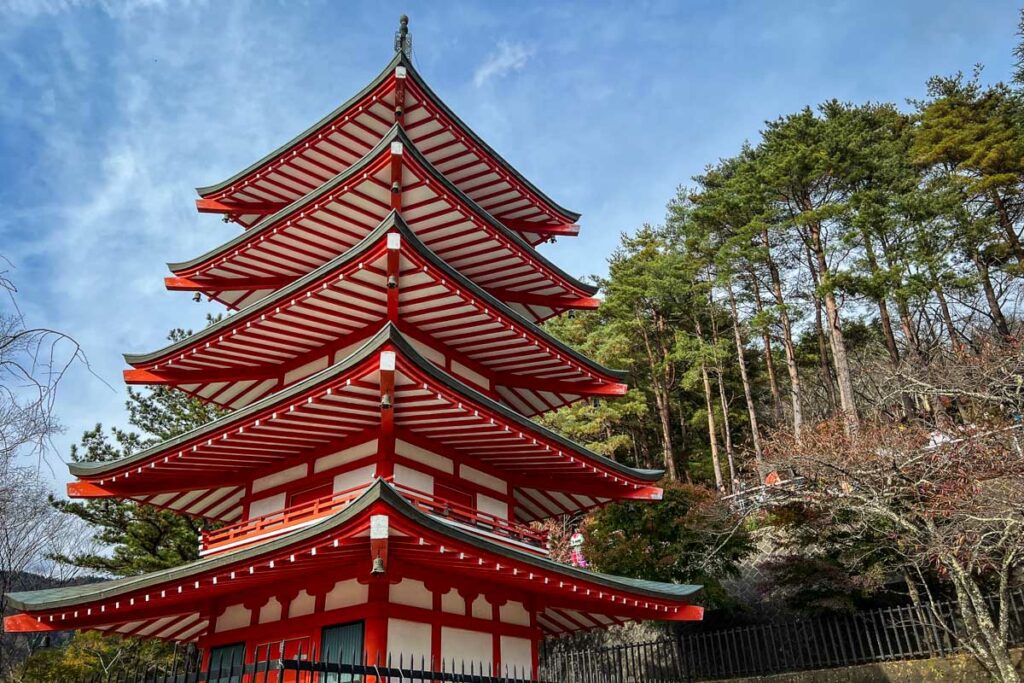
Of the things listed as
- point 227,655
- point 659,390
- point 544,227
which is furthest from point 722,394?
point 227,655

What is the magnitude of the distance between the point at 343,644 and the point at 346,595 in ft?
2.20

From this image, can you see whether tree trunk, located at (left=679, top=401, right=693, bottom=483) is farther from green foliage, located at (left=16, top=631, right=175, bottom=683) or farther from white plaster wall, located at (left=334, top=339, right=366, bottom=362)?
white plaster wall, located at (left=334, top=339, right=366, bottom=362)

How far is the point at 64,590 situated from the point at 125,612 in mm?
1124

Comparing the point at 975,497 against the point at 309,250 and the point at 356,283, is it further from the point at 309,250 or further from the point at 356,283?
the point at 309,250

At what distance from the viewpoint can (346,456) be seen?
1159 centimetres

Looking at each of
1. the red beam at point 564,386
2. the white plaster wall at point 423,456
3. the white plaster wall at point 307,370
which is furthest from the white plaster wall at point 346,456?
the red beam at point 564,386

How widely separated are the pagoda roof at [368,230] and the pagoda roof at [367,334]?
1.35m

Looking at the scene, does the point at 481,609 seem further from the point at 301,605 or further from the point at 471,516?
the point at 301,605

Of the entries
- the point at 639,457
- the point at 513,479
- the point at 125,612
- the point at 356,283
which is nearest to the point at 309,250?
the point at 356,283

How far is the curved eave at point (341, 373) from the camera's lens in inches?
366

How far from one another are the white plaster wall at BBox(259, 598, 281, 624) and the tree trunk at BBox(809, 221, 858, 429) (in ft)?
69.8

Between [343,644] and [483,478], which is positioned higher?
[483,478]

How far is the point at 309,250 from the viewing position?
542 inches

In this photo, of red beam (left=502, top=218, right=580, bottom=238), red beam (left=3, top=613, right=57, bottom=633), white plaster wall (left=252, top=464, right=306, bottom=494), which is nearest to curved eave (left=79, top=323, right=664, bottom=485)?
white plaster wall (left=252, top=464, right=306, bottom=494)
